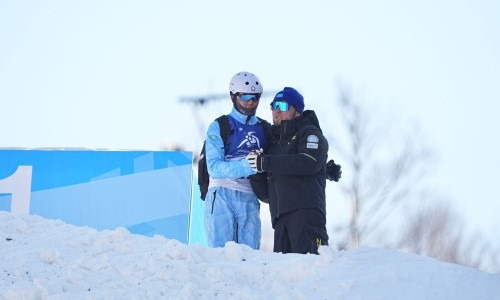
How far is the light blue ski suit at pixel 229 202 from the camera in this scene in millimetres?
6312

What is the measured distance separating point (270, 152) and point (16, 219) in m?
1.74

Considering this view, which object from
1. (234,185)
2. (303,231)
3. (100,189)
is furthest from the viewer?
(100,189)

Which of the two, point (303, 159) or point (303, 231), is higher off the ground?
point (303, 159)

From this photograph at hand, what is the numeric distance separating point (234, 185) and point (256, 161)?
15.2 inches

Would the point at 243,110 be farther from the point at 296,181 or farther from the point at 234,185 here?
the point at 296,181

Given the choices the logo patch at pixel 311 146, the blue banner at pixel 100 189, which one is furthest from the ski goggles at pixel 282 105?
the blue banner at pixel 100 189

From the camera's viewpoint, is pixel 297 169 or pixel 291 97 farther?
pixel 291 97

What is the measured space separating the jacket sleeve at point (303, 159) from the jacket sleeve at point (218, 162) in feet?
0.71

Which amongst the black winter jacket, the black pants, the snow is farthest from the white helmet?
the snow

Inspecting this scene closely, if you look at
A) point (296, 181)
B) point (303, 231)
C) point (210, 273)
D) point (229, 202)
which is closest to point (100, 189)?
point (229, 202)

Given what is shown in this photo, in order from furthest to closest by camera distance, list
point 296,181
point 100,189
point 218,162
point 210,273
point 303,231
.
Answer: point 100,189, point 218,162, point 296,181, point 303,231, point 210,273

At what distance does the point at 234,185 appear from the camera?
6359 mm

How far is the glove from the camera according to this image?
19.8 feet

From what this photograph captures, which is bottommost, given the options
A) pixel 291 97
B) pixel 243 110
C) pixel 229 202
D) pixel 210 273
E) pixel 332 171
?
pixel 210 273
